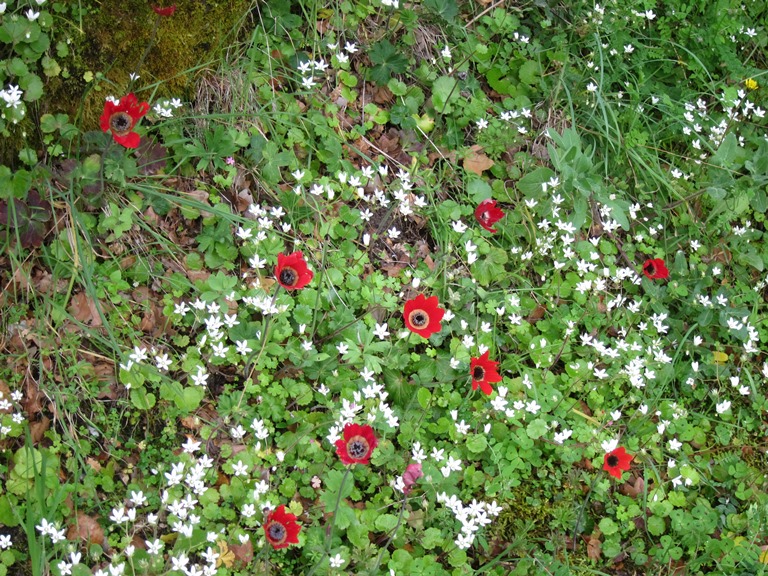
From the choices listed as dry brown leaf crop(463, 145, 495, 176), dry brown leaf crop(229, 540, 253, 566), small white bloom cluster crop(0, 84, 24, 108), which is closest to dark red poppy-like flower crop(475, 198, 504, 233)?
dry brown leaf crop(463, 145, 495, 176)

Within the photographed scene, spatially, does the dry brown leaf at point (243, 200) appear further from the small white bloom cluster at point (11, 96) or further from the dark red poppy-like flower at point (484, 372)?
the dark red poppy-like flower at point (484, 372)

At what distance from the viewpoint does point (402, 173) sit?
3.89 meters

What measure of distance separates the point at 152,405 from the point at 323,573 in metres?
0.96

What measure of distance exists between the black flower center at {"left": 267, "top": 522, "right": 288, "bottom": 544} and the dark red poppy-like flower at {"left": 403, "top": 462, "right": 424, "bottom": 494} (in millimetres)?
622

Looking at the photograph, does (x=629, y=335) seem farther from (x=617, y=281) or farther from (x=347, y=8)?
(x=347, y=8)

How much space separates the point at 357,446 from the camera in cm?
271

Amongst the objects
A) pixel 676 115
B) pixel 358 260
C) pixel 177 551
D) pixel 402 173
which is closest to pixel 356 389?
pixel 358 260

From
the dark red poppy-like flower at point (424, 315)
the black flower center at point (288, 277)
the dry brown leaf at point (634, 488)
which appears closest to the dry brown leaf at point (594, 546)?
the dry brown leaf at point (634, 488)

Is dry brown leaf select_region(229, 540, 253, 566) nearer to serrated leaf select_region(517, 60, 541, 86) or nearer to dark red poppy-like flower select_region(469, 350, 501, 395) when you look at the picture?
dark red poppy-like flower select_region(469, 350, 501, 395)

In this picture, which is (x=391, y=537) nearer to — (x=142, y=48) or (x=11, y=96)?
(x=11, y=96)

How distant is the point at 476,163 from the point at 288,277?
1726 mm

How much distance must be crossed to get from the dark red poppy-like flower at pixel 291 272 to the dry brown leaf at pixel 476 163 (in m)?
1.61

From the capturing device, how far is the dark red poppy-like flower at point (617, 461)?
10.1ft

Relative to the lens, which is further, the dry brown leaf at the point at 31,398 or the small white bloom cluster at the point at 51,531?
the dry brown leaf at the point at 31,398
